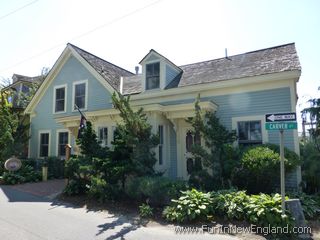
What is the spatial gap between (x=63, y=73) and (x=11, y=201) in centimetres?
952

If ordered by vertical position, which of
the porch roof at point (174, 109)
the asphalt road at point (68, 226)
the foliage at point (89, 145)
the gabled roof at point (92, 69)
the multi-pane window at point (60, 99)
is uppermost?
the gabled roof at point (92, 69)

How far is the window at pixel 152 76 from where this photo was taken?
510 inches

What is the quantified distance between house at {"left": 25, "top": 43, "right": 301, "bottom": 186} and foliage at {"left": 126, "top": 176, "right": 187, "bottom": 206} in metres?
2.97

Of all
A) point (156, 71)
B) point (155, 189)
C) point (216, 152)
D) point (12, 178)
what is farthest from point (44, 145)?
point (216, 152)

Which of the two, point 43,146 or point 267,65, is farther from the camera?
point 43,146

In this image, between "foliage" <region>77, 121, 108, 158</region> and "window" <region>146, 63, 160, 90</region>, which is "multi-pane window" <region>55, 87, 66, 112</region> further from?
"foliage" <region>77, 121, 108, 158</region>

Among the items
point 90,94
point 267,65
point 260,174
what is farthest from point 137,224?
point 90,94

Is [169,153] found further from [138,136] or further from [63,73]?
[63,73]

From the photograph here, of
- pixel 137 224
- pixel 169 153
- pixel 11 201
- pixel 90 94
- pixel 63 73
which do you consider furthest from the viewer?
pixel 63 73

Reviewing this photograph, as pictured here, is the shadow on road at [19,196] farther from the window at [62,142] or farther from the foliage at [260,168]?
the foliage at [260,168]

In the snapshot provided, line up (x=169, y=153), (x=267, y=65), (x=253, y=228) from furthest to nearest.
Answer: (x=169, y=153)
(x=267, y=65)
(x=253, y=228)

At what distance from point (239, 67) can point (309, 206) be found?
6661 millimetres

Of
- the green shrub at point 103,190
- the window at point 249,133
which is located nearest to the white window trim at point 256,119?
the window at point 249,133

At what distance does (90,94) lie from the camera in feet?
49.2
